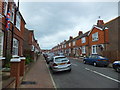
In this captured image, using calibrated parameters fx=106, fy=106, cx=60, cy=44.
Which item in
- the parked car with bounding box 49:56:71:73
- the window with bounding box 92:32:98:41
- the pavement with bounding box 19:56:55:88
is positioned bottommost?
the pavement with bounding box 19:56:55:88

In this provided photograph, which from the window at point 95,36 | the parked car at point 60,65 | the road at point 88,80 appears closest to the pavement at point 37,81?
the road at point 88,80

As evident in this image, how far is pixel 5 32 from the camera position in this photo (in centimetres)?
794

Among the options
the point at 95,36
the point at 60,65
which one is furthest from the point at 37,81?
the point at 95,36

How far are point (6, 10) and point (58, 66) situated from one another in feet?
20.4

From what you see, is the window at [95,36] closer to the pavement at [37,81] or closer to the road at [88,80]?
the road at [88,80]

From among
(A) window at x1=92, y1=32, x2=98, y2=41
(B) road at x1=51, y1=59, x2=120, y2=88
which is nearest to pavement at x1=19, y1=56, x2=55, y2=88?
(B) road at x1=51, y1=59, x2=120, y2=88

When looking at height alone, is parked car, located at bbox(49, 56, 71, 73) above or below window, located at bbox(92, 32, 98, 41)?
below

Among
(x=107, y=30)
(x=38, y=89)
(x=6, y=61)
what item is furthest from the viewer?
(x=107, y=30)

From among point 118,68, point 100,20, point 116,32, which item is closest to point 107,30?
point 116,32

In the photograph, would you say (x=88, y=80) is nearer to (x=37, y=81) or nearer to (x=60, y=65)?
(x=60, y=65)

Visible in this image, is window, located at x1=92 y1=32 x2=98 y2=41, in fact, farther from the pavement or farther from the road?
the pavement

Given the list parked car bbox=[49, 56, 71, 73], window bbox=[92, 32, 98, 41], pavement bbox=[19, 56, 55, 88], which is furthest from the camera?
window bbox=[92, 32, 98, 41]

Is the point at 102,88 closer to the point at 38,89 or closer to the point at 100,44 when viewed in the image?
the point at 38,89

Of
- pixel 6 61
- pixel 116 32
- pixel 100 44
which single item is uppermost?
pixel 116 32
